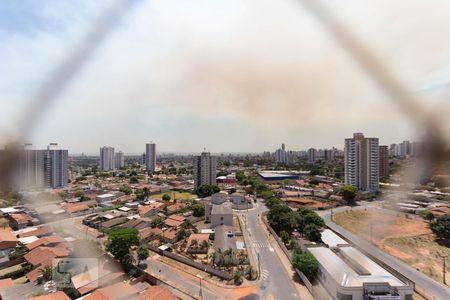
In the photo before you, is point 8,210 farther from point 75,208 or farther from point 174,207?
point 174,207

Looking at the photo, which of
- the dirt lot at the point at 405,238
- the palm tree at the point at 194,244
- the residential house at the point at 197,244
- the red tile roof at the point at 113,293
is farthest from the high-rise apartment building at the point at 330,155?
the red tile roof at the point at 113,293

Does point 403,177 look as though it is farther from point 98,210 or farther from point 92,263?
point 98,210

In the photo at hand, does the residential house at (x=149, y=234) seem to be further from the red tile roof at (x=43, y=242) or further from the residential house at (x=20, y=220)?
the residential house at (x=20, y=220)

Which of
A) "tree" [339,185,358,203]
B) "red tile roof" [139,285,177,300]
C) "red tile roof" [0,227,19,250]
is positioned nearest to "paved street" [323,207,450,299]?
"red tile roof" [139,285,177,300]

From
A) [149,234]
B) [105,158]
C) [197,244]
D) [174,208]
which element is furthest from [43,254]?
[105,158]

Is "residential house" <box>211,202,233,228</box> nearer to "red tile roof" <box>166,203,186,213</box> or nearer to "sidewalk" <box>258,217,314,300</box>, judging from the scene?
"sidewalk" <box>258,217,314,300</box>
